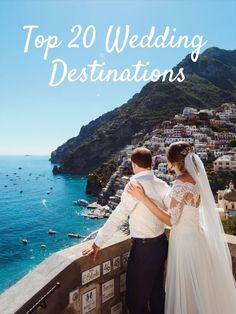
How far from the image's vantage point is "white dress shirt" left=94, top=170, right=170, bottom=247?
10.2 feet

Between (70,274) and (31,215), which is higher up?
(70,274)

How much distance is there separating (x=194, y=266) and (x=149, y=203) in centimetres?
72

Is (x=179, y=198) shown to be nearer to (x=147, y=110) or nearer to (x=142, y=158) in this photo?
(x=142, y=158)

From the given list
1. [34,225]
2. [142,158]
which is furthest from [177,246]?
[34,225]

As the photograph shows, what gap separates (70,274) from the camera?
2.82 meters

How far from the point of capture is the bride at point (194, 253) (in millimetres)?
3078

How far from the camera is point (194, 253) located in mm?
3109

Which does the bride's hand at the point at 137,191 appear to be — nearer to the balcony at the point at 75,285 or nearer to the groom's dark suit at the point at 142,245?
the groom's dark suit at the point at 142,245

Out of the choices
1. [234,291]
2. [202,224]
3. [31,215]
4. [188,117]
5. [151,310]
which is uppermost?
[188,117]

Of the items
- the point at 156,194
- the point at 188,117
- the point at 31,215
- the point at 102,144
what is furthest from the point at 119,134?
the point at 156,194

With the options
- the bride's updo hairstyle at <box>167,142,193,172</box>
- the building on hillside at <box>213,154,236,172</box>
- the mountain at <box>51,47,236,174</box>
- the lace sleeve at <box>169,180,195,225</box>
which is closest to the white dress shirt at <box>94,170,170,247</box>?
the lace sleeve at <box>169,180,195,225</box>

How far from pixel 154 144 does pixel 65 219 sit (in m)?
34.9

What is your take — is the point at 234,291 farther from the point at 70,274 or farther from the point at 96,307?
the point at 70,274

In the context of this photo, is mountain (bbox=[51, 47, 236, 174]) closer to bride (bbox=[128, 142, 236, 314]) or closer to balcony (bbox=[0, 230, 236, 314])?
balcony (bbox=[0, 230, 236, 314])
